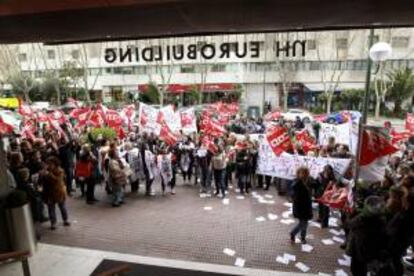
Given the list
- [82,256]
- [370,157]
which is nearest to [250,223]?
[370,157]

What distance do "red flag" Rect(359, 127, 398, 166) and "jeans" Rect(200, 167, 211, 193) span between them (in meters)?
5.61

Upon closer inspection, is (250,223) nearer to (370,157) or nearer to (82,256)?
(370,157)

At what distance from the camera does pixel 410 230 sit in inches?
225

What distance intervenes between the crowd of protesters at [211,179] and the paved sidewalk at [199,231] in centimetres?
41

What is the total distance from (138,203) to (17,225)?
3.98m

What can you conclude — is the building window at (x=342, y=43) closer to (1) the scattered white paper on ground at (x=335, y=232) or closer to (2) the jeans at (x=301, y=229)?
(1) the scattered white paper on ground at (x=335, y=232)

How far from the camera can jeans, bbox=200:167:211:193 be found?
11.5 m

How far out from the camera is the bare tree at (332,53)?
37.0 metres

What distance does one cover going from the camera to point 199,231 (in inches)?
330

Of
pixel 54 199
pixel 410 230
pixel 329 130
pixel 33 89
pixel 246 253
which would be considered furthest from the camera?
pixel 33 89

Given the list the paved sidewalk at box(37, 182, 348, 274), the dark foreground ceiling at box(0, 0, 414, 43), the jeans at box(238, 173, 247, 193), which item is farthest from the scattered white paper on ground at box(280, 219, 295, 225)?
the dark foreground ceiling at box(0, 0, 414, 43)

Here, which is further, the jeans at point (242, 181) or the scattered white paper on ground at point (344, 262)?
the jeans at point (242, 181)

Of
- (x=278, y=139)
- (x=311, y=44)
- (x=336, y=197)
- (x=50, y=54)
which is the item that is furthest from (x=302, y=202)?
(x=50, y=54)

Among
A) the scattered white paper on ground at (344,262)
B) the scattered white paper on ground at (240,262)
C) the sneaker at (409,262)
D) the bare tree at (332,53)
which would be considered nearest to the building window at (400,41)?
the bare tree at (332,53)
